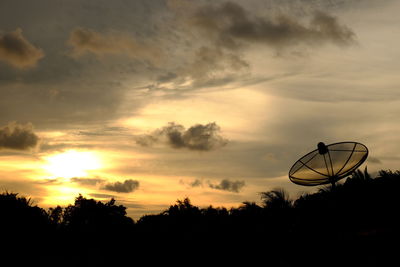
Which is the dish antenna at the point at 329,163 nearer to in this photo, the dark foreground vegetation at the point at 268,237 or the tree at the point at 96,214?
the dark foreground vegetation at the point at 268,237

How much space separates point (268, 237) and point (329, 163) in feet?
18.0

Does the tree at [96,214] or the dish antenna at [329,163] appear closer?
the dish antenna at [329,163]

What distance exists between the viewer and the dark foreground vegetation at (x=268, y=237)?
17891 mm

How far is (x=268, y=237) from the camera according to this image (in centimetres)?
2323

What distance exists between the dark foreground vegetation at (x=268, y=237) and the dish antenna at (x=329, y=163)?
1.14 meters

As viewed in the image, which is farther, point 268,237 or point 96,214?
point 96,214

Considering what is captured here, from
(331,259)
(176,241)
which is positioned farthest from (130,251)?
(331,259)

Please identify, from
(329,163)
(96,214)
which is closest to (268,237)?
(329,163)

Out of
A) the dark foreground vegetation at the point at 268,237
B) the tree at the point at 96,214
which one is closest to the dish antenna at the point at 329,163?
the dark foreground vegetation at the point at 268,237

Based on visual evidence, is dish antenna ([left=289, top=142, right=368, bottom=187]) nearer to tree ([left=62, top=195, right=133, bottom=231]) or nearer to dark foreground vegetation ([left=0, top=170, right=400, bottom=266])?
dark foreground vegetation ([left=0, top=170, right=400, bottom=266])

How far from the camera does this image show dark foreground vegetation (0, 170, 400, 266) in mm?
17891

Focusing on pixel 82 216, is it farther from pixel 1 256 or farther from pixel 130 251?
pixel 130 251

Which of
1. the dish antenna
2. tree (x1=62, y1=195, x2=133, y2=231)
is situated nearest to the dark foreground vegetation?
the dish antenna

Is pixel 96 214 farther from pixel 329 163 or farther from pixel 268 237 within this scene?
pixel 329 163
